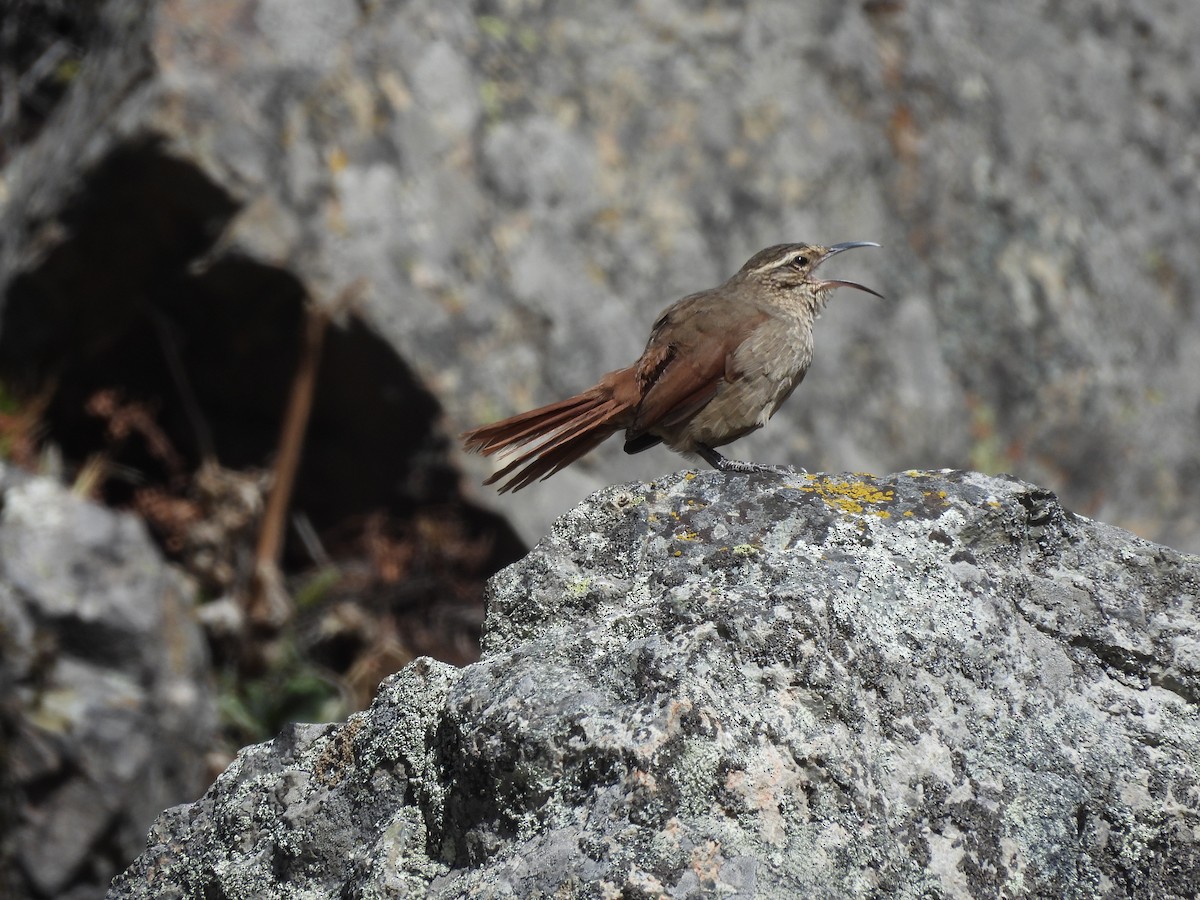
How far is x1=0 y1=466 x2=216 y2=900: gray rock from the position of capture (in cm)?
527

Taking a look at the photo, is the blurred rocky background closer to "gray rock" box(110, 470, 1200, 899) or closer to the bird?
the bird

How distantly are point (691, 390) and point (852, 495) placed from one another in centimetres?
166

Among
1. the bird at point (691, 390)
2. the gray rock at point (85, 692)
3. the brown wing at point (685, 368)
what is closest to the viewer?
the bird at point (691, 390)

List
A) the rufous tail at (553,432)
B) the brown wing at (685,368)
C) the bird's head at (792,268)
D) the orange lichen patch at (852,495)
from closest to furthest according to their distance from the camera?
the orange lichen patch at (852,495) < the rufous tail at (553,432) < the brown wing at (685,368) < the bird's head at (792,268)

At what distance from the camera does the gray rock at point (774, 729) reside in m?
2.13

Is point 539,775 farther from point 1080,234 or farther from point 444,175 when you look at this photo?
point 1080,234

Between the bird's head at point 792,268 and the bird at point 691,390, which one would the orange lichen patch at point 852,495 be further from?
the bird's head at point 792,268

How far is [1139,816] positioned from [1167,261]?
22.6 feet

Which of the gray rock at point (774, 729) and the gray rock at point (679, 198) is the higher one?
the gray rock at point (679, 198)

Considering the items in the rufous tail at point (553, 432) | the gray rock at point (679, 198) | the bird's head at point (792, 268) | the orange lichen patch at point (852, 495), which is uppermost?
the gray rock at point (679, 198)

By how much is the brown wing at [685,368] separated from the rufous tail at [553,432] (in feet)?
0.32

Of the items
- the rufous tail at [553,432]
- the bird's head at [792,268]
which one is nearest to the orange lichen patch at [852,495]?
the rufous tail at [553,432]

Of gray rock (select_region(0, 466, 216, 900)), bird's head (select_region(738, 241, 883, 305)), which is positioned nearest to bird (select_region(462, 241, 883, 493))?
bird's head (select_region(738, 241, 883, 305))

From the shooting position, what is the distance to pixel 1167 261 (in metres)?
8.33
